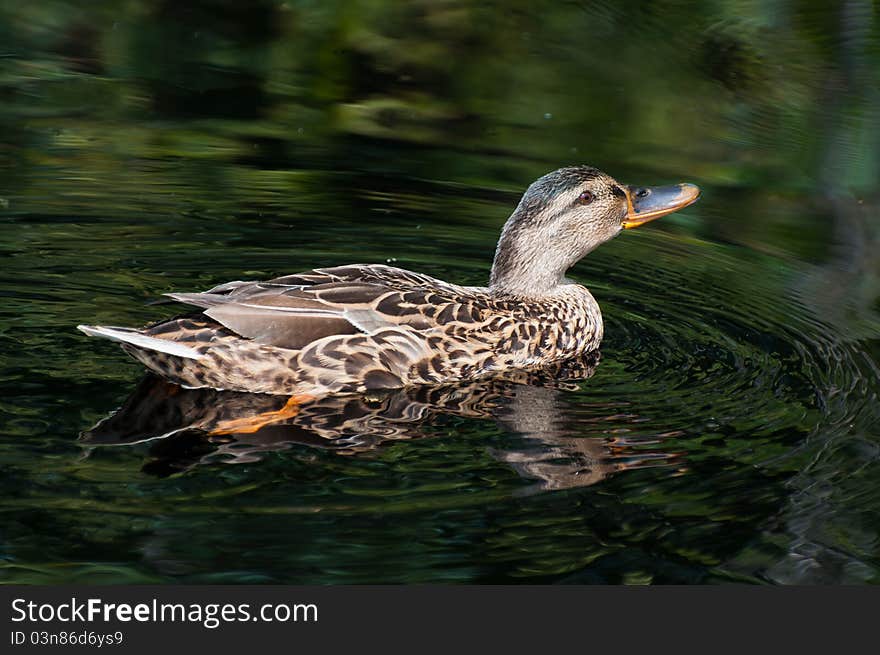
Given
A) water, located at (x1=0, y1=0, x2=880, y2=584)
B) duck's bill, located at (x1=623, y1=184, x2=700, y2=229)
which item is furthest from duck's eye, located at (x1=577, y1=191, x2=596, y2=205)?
water, located at (x1=0, y1=0, x2=880, y2=584)

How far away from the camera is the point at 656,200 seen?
9055mm

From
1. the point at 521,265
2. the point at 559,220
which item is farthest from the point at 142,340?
the point at 559,220

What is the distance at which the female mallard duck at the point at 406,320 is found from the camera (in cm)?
760

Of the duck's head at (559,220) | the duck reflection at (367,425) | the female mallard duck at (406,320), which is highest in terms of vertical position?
the duck's head at (559,220)

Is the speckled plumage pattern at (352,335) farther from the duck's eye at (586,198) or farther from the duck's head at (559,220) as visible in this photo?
the duck's eye at (586,198)

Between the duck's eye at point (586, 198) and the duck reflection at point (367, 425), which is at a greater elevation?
the duck's eye at point (586, 198)

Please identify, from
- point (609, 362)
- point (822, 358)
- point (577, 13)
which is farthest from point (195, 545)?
point (577, 13)

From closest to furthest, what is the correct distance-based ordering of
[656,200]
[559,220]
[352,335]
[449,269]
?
[352,335] < [559,220] < [656,200] < [449,269]

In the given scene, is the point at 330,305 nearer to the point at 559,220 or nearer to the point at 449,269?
the point at 559,220

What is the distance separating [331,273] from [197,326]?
2.88 feet

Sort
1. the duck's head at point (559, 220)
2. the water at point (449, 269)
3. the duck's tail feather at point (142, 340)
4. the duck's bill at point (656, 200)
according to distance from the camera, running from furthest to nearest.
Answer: the duck's bill at point (656, 200), the duck's head at point (559, 220), the duck's tail feather at point (142, 340), the water at point (449, 269)

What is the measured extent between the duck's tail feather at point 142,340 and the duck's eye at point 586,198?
103 inches

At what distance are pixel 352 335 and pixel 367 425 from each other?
2.38 ft

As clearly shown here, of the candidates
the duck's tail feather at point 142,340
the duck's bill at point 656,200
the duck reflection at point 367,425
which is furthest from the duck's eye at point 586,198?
the duck's tail feather at point 142,340
